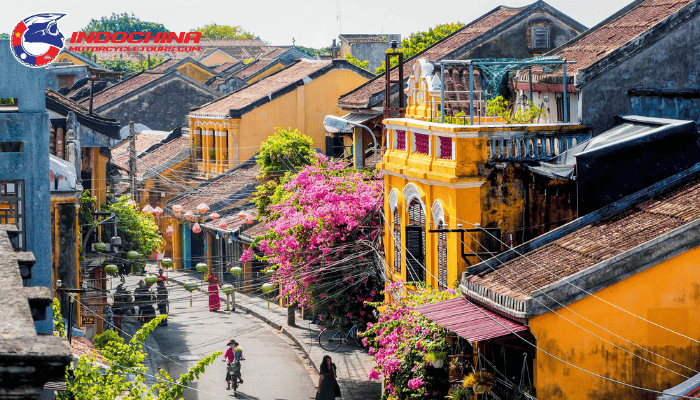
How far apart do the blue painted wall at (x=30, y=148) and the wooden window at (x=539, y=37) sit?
686 inches

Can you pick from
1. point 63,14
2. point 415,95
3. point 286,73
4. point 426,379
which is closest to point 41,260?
point 63,14

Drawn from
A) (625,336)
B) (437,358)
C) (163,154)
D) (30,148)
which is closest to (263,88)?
(163,154)

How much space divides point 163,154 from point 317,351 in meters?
22.2

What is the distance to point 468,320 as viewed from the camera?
15.8m

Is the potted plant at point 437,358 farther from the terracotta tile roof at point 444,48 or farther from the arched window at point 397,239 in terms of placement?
the terracotta tile roof at point 444,48

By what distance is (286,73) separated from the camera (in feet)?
156

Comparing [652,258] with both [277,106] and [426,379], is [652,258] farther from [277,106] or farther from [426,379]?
[277,106]

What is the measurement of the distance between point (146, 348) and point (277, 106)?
14.9 meters

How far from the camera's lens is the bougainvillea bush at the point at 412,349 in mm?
17719

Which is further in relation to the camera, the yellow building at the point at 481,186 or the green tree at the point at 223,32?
the green tree at the point at 223,32

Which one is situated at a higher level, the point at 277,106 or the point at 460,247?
the point at 277,106

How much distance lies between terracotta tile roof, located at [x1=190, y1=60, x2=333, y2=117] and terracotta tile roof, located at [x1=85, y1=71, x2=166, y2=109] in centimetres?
953

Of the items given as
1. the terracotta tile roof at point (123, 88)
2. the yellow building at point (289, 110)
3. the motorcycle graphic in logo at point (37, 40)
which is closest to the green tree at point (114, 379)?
the motorcycle graphic in logo at point (37, 40)

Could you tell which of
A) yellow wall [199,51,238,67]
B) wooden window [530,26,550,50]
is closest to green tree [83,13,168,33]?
yellow wall [199,51,238,67]
